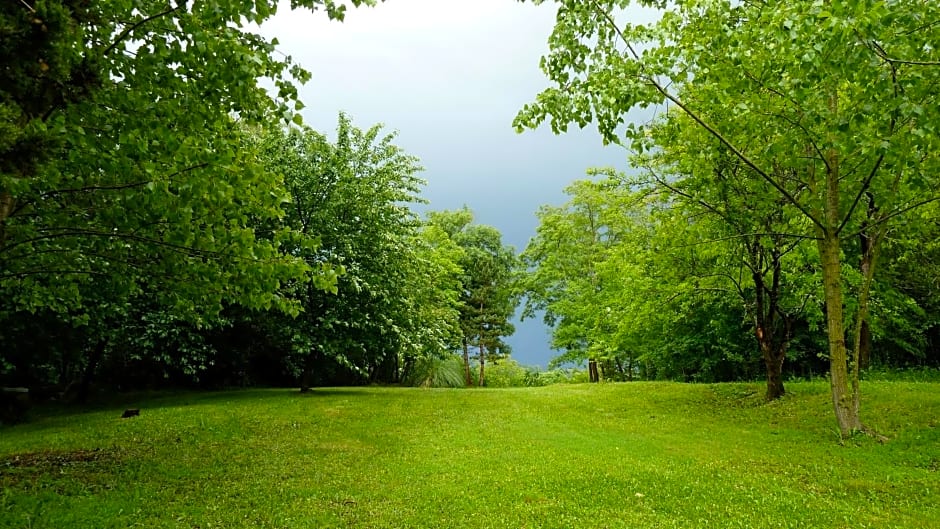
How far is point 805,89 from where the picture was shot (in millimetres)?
7383

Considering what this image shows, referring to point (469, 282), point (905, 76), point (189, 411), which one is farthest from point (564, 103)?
point (469, 282)

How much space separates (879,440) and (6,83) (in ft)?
51.1

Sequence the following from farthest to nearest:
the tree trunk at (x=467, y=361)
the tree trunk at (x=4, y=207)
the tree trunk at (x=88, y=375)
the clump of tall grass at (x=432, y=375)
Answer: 1. the tree trunk at (x=467, y=361)
2. the clump of tall grass at (x=432, y=375)
3. the tree trunk at (x=88, y=375)
4. the tree trunk at (x=4, y=207)

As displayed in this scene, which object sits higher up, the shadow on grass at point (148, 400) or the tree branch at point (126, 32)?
the tree branch at point (126, 32)

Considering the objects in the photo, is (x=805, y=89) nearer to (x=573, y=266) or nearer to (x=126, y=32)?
(x=126, y=32)

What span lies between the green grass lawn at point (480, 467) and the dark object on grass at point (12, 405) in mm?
870

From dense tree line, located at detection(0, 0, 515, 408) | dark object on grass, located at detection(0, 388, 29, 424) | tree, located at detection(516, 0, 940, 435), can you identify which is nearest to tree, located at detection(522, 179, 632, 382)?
tree, located at detection(516, 0, 940, 435)

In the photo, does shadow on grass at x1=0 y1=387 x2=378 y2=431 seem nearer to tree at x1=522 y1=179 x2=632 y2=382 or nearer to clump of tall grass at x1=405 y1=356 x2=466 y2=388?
clump of tall grass at x1=405 y1=356 x2=466 y2=388

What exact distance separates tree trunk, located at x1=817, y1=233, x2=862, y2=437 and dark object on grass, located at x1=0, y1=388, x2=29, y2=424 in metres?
23.2

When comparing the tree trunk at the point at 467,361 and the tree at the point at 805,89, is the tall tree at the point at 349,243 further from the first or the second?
the tree trunk at the point at 467,361

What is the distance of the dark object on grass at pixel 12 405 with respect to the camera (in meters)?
16.8

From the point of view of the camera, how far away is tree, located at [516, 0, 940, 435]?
6.42 m

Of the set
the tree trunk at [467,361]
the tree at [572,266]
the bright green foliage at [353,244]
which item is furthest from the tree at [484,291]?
the bright green foliage at [353,244]

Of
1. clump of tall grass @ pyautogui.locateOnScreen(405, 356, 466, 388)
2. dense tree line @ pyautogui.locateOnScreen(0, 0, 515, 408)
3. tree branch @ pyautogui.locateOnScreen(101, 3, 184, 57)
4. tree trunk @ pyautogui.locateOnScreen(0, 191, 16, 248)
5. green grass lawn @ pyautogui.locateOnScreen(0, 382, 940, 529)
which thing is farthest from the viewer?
clump of tall grass @ pyautogui.locateOnScreen(405, 356, 466, 388)
